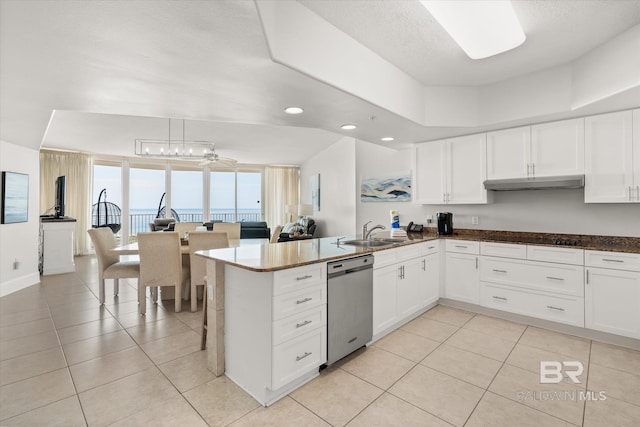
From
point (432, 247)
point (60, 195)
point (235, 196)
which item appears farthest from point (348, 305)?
point (235, 196)

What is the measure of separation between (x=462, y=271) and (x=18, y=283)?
20.4 feet

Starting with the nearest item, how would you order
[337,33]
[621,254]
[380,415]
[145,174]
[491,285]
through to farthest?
[380,415]
[337,33]
[621,254]
[491,285]
[145,174]

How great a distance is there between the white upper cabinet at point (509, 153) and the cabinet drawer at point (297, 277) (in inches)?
101

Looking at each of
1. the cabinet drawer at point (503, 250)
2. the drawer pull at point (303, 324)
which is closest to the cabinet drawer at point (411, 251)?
the cabinet drawer at point (503, 250)

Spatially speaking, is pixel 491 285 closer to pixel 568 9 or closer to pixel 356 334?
pixel 356 334

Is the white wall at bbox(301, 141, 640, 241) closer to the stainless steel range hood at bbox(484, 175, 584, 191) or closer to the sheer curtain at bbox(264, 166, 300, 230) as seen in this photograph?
the stainless steel range hood at bbox(484, 175, 584, 191)

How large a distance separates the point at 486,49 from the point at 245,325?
279cm

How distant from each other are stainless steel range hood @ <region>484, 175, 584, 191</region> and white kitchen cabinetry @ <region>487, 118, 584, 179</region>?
0.19ft

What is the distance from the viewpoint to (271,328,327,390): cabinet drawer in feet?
5.99

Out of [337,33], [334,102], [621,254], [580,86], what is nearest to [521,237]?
[621,254]

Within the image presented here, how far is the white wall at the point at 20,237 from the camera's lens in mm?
4172

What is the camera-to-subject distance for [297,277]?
1.95m

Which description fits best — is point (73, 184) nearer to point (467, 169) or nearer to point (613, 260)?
point (467, 169)

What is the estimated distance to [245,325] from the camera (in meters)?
1.98
